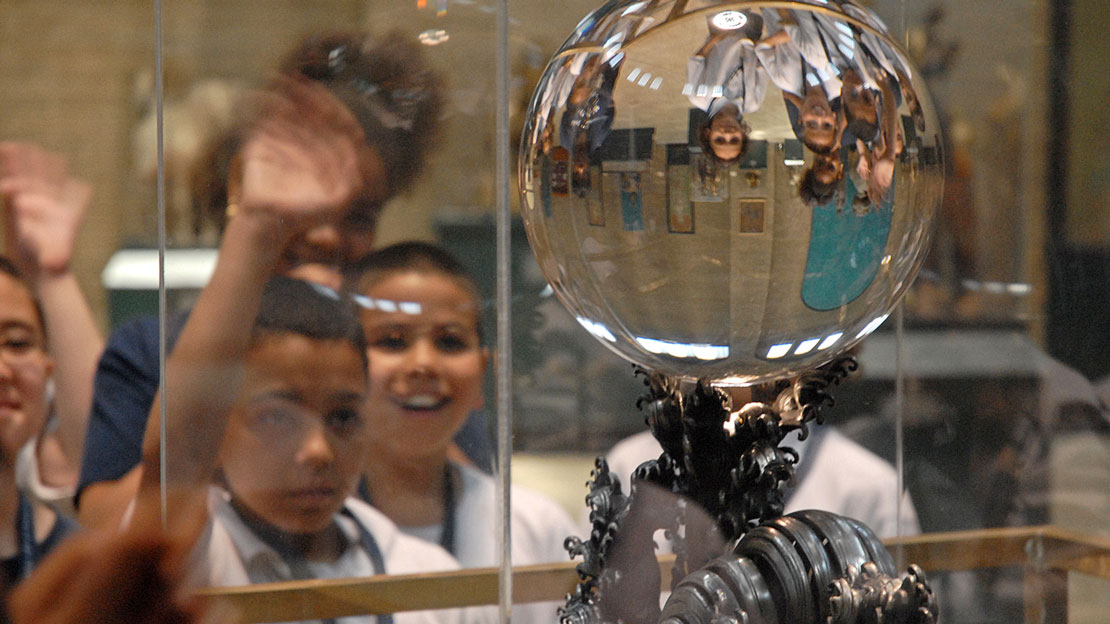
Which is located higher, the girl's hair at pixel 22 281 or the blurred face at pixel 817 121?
the blurred face at pixel 817 121

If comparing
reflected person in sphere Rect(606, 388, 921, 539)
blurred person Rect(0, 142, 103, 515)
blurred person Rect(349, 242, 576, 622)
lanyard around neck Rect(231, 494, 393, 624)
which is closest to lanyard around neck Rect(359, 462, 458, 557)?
blurred person Rect(349, 242, 576, 622)

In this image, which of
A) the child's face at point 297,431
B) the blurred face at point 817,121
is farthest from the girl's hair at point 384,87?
the blurred face at point 817,121

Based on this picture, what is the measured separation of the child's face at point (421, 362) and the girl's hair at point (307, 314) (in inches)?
0.9

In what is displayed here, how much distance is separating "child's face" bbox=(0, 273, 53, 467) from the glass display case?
0.25 ft

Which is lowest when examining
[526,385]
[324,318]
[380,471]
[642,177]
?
[380,471]

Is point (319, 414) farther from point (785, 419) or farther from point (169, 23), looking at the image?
point (785, 419)

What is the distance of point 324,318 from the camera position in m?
1.60

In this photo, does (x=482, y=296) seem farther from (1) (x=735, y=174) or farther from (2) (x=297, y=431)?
(1) (x=735, y=174)

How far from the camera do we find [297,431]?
160 centimetres

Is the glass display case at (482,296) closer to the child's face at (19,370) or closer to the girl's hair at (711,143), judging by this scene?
the child's face at (19,370)

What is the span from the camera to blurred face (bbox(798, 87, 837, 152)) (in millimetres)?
610

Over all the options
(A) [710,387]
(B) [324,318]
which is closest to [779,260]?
(A) [710,387]

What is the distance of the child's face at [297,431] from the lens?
158 centimetres

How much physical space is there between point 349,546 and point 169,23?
0.77 metres
